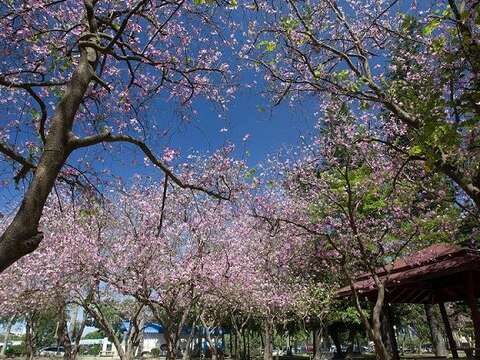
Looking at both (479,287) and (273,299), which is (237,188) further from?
(273,299)

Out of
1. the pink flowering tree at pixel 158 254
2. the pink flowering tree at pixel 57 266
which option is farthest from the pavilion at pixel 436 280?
the pink flowering tree at pixel 57 266

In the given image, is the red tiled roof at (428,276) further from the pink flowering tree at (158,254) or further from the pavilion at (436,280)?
the pink flowering tree at (158,254)

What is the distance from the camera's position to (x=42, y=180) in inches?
131

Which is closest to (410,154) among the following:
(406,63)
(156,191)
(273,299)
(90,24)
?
(406,63)

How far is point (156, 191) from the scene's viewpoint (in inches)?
594

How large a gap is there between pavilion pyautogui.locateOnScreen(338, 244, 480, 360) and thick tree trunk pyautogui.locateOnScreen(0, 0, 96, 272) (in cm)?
832

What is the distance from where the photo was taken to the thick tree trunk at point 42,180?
10.1 ft

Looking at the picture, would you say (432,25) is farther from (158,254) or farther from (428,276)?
(158,254)

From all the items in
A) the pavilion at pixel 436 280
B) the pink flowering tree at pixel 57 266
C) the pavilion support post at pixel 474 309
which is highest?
the pink flowering tree at pixel 57 266

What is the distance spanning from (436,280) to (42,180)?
10.5 meters

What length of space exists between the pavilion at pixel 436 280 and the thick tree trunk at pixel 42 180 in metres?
8.32

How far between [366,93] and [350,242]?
8.17m

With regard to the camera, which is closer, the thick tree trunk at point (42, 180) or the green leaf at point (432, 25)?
the thick tree trunk at point (42, 180)

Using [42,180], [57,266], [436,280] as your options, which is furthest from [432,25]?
[57,266]
